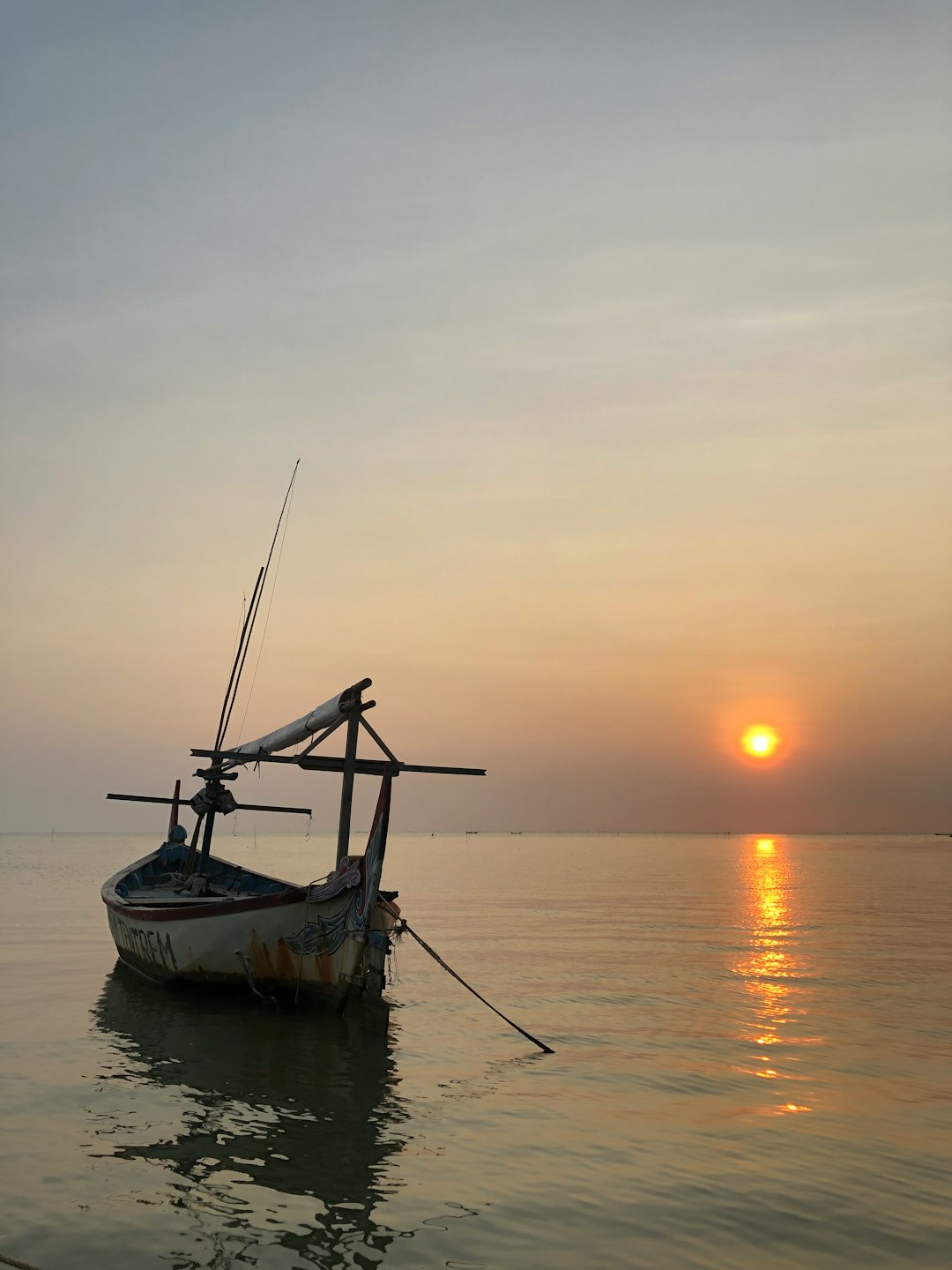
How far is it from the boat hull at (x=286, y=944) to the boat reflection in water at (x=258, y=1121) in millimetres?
601

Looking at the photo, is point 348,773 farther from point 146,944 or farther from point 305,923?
point 146,944

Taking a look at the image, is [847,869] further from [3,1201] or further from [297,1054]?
[3,1201]

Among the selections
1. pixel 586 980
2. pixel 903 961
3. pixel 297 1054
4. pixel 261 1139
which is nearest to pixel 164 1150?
pixel 261 1139

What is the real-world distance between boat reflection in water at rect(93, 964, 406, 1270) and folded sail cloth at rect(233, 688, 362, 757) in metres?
5.03

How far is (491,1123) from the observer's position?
39.0 ft

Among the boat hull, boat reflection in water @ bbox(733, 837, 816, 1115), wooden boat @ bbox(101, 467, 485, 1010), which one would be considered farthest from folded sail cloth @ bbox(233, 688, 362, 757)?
boat reflection in water @ bbox(733, 837, 816, 1115)

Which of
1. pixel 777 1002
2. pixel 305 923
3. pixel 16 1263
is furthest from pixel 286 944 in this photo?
pixel 777 1002

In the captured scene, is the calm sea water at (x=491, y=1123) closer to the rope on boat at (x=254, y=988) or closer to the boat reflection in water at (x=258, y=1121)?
the boat reflection in water at (x=258, y=1121)

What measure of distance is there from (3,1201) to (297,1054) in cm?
656

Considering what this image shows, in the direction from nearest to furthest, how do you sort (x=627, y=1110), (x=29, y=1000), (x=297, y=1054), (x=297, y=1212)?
(x=297, y=1212) < (x=627, y=1110) < (x=297, y=1054) < (x=29, y=1000)

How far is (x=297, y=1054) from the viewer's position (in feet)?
49.9

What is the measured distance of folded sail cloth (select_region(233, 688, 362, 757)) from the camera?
727 inches

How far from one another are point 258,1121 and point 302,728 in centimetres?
913

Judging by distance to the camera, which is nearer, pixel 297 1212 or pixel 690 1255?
pixel 690 1255
